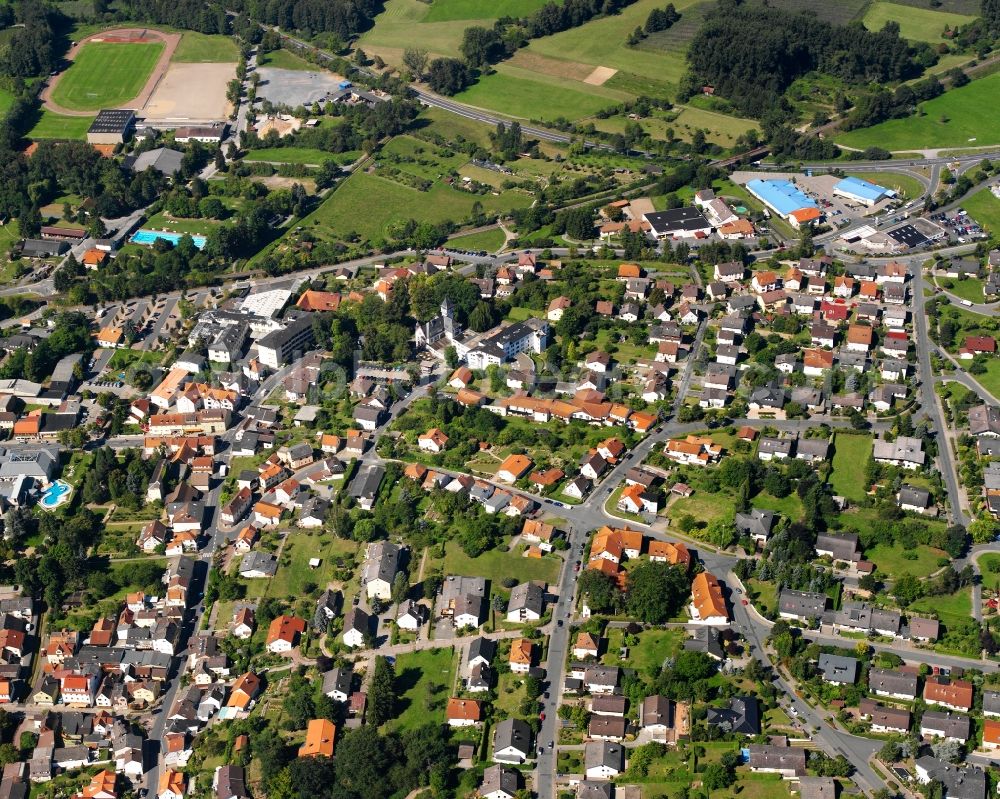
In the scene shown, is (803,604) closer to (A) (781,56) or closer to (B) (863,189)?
(B) (863,189)

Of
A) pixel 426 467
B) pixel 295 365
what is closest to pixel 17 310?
pixel 295 365

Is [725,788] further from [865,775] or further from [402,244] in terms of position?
[402,244]

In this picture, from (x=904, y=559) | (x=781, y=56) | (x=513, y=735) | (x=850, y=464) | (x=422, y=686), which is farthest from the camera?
(x=781, y=56)

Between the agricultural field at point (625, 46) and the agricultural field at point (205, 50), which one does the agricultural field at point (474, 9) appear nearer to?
the agricultural field at point (625, 46)

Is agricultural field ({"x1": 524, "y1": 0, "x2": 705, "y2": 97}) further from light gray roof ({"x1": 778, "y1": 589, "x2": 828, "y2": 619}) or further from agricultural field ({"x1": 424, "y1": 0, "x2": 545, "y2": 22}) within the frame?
light gray roof ({"x1": 778, "y1": 589, "x2": 828, "y2": 619})

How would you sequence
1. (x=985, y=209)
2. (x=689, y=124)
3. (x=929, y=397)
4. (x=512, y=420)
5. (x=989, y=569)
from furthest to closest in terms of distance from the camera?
(x=689, y=124) → (x=985, y=209) → (x=512, y=420) → (x=929, y=397) → (x=989, y=569)

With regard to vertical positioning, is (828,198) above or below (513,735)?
above

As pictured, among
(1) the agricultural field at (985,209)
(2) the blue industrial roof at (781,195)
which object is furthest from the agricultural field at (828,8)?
(1) the agricultural field at (985,209)

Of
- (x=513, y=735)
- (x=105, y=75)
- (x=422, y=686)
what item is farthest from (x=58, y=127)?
(x=513, y=735)
